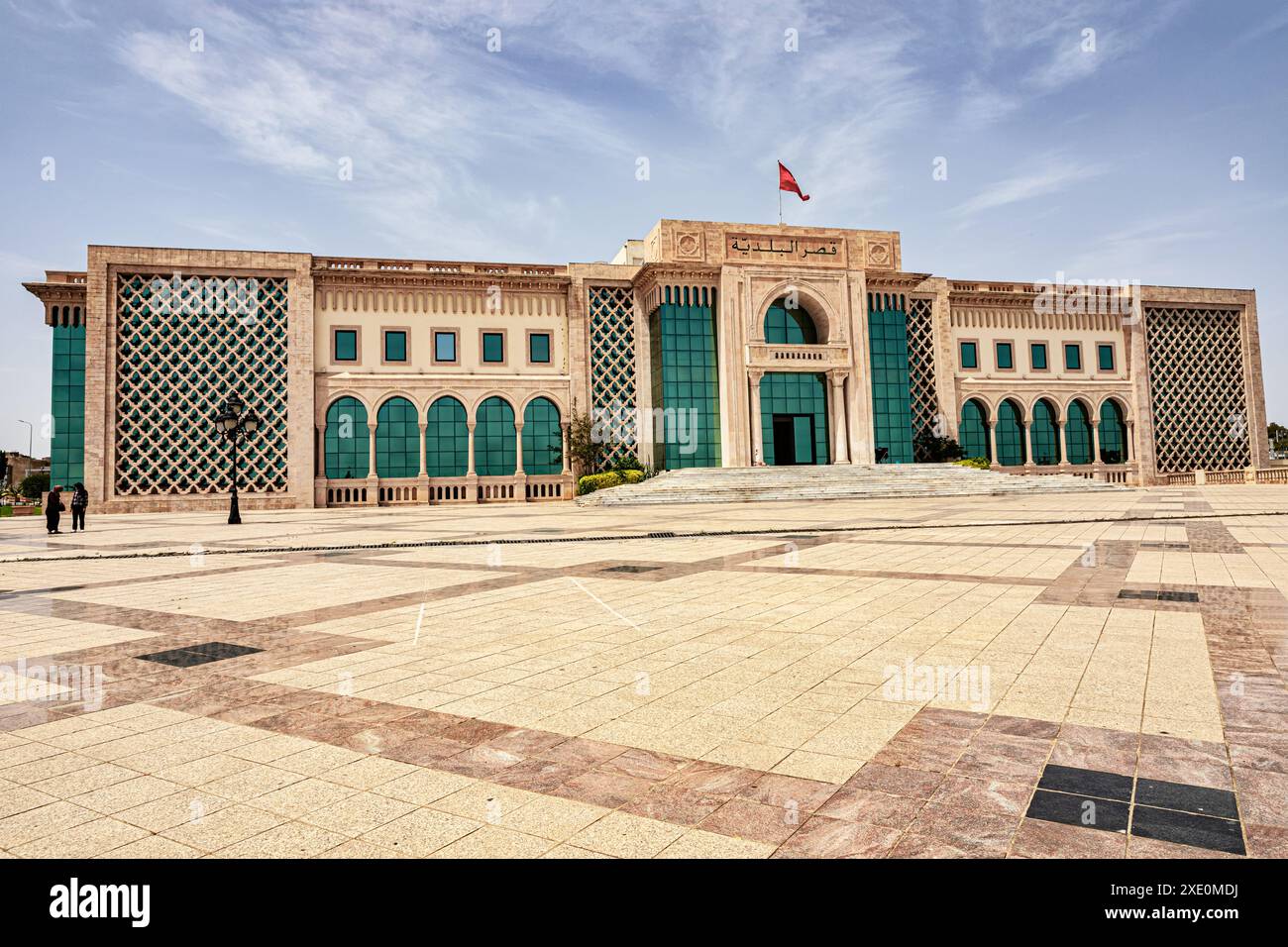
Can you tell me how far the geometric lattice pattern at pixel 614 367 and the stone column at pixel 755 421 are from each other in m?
5.18

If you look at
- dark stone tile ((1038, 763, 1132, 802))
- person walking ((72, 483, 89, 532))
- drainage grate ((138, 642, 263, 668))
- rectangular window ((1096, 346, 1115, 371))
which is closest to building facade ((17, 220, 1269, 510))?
rectangular window ((1096, 346, 1115, 371))

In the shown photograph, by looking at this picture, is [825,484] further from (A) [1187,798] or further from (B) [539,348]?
(A) [1187,798]

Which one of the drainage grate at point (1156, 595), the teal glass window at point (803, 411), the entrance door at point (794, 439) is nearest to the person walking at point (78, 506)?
the drainage grate at point (1156, 595)

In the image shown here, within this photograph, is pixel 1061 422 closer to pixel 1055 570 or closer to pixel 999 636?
pixel 1055 570

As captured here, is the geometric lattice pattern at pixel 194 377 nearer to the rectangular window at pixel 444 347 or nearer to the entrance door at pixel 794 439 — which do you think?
the rectangular window at pixel 444 347

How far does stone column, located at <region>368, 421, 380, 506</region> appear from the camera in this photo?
3086 cm

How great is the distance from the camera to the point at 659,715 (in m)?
3.52

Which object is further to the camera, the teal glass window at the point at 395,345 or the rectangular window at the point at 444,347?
the rectangular window at the point at 444,347

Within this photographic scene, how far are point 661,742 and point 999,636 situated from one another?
2.86 m

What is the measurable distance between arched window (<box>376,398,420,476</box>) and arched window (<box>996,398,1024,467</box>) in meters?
28.1

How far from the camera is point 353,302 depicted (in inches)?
1239

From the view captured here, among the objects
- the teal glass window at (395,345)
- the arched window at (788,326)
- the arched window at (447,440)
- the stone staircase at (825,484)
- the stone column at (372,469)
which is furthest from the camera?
the arched window at (788,326)

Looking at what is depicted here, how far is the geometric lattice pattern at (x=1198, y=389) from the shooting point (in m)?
38.6
